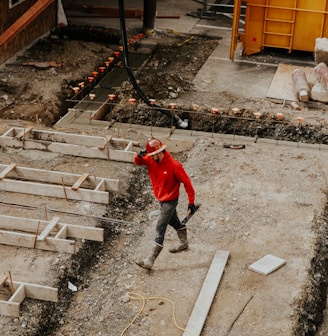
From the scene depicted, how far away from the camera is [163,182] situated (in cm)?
989

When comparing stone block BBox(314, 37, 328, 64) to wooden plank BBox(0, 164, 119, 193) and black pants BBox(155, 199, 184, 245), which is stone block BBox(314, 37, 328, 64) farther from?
black pants BBox(155, 199, 184, 245)

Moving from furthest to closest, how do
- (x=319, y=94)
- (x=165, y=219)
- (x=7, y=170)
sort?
(x=319, y=94) → (x=7, y=170) → (x=165, y=219)

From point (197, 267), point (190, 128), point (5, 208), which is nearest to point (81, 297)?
point (197, 267)

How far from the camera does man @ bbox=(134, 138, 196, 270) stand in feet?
32.0

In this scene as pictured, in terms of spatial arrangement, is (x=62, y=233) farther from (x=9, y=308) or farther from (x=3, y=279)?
(x=9, y=308)

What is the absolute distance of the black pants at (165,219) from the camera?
1002 cm

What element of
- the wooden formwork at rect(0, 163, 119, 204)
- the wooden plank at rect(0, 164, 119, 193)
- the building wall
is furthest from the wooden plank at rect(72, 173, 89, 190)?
the building wall

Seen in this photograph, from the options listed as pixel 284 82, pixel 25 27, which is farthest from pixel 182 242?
pixel 25 27

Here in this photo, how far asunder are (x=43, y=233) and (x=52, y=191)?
4.97 ft

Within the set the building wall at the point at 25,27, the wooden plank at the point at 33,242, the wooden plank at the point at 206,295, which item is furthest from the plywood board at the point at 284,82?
the wooden plank at the point at 33,242

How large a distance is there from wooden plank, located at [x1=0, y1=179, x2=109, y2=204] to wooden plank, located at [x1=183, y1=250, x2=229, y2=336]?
2.49m

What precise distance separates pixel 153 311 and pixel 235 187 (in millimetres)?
3836

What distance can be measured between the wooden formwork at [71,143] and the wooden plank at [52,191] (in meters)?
1.75

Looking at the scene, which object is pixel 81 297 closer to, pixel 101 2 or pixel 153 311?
pixel 153 311
